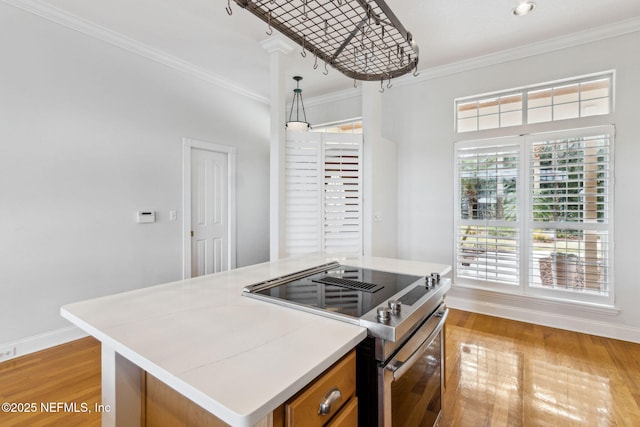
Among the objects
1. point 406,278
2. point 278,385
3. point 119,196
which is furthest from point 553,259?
point 119,196

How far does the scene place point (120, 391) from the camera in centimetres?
98

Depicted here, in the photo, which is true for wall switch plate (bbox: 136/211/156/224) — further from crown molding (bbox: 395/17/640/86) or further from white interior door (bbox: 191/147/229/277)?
crown molding (bbox: 395/17/640/86)

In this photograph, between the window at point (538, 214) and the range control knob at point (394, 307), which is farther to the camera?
the window at point (538, 214)

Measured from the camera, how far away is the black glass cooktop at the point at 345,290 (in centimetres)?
113

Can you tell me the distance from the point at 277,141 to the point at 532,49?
112 inches

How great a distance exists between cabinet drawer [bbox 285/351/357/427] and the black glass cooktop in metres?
0.18

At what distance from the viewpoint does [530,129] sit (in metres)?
3.25

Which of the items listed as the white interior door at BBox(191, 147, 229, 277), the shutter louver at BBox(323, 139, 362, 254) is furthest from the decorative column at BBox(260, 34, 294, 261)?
the white interior door at BBox(191, 147, 229, 277)

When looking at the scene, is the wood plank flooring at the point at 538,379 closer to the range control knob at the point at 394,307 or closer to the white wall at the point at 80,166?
the range control knob at the point at 394,307

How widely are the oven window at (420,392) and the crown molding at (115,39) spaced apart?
3.81m

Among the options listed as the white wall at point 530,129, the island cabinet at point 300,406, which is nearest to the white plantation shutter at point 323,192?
the white wall at point 530,129

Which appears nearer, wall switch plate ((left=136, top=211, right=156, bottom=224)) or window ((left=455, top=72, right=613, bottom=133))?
window ((left=455, top=72, right=613, bottom=133))

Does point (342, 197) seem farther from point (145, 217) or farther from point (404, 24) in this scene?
point (145, 217)

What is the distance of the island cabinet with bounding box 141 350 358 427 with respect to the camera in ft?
2.31
